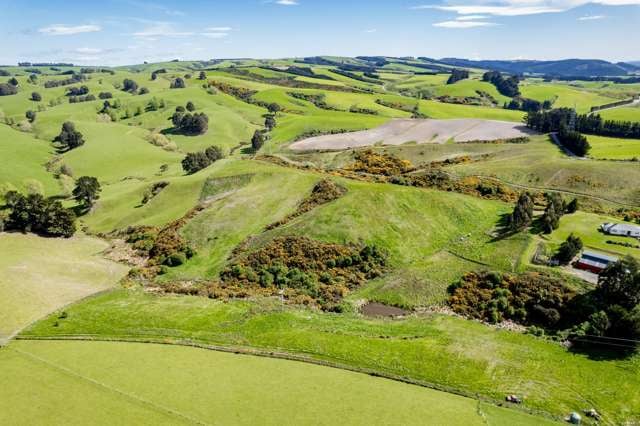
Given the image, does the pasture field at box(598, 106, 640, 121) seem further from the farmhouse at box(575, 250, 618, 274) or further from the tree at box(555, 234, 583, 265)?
the tree at box(555, 234, 583, 265)

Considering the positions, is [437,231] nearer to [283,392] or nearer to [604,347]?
[604,347]

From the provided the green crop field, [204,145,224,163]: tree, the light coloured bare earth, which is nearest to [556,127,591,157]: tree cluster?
the green crop field

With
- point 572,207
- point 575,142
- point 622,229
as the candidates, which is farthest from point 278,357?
point 575,142

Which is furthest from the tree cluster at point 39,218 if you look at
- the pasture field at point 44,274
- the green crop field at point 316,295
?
the pasture field at point 44,274

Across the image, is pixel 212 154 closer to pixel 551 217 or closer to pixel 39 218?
pixel 39 218

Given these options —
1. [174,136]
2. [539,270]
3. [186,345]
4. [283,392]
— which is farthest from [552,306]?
[174,136]

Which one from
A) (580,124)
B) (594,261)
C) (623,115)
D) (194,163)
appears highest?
(623,115)

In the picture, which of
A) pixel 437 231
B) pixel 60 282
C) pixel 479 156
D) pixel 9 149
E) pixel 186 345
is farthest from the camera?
pixel 9 149
